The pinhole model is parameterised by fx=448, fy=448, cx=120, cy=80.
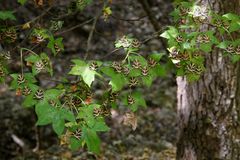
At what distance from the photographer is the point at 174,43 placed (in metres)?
2.31

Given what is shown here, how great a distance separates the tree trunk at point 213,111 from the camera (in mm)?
3385

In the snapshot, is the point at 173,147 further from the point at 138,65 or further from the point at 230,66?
the point at 138,65

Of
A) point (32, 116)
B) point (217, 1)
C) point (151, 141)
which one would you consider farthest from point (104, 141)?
point (217, 1)

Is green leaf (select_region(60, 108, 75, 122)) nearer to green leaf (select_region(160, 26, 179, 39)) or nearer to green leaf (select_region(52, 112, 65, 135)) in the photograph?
green leaf (select_region(52, 112, 65, 135))

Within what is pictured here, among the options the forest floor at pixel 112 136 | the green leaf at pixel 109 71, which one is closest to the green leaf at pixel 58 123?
the green leaf at pixel 109 71

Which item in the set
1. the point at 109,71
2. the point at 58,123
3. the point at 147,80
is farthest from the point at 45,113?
the point at 147,80

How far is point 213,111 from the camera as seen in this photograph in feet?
11.3

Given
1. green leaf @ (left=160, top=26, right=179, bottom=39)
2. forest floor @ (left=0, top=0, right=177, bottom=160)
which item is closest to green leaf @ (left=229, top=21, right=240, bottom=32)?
green leaf @ (left=160, top=26, right=179, bottom=39)

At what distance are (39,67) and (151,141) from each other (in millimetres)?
3512

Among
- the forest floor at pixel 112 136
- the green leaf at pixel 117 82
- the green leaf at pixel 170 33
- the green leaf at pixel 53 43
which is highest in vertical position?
the green leaf at pixel 170 33

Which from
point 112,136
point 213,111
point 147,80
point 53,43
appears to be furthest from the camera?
point 112,136

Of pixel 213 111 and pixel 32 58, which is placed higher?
pixel 32 58

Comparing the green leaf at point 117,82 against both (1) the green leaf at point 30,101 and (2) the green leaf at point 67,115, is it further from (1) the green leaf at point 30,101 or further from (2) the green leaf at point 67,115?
(1) the green leaf at point 30,101

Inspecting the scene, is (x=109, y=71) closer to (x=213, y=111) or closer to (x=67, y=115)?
(x=67, y=115)
